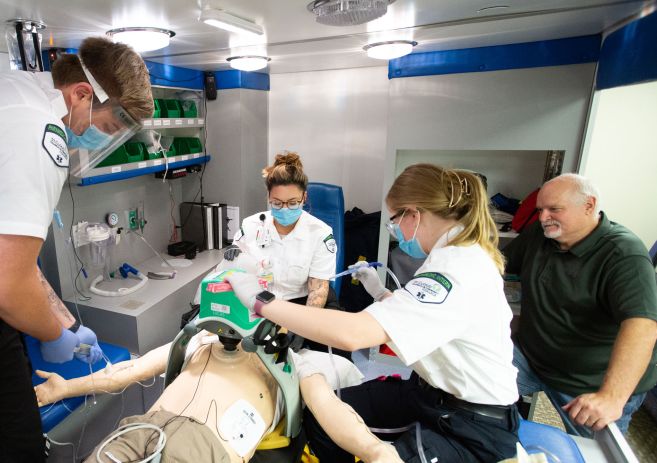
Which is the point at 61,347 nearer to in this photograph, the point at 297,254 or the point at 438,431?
the point at 297,254

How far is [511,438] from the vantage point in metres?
1.06

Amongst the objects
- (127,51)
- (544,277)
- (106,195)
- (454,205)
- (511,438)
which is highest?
(127,51)

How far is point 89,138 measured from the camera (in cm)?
115

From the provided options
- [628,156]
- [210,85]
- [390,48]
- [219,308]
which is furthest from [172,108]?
[628,156]

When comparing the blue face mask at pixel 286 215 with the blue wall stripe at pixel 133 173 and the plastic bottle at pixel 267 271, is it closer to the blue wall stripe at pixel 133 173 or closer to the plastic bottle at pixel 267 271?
the plastic bottle at pixel 267 271

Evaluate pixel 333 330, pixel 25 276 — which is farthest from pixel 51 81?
pixel 333 330

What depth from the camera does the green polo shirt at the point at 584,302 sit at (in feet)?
4.60

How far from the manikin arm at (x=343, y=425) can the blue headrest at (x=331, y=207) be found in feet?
4.58

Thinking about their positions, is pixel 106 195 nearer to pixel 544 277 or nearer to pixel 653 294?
pixel 544 277

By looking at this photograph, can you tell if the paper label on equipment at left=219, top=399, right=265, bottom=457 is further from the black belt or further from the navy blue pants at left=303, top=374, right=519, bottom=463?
the black belt

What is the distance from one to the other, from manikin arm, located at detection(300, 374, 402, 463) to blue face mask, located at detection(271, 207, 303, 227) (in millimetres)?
988

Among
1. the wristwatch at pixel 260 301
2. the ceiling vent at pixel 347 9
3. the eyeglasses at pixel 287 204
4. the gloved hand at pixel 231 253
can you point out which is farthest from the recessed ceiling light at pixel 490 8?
the gloved hand at pixel 231 253

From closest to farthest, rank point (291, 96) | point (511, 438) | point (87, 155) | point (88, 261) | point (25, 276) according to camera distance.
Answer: point (25, 276) → point (511, 438) → point (87, 155) → point (88, 261) → point (291, 96)

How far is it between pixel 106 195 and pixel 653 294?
2891 millimetres
